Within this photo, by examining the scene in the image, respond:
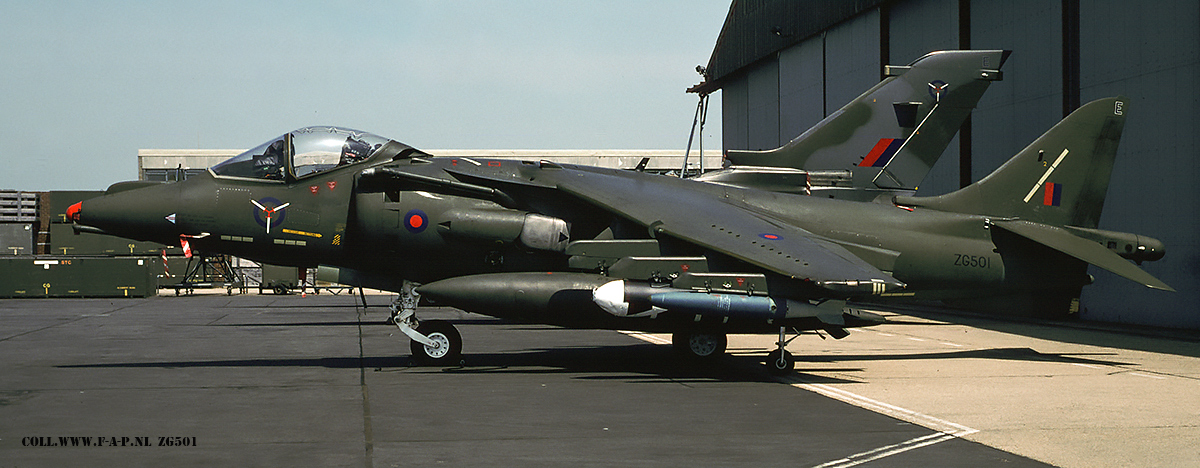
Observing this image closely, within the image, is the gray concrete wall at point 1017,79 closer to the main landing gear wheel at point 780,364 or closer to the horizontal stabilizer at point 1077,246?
the horizontal stabilizer at point 1077,246

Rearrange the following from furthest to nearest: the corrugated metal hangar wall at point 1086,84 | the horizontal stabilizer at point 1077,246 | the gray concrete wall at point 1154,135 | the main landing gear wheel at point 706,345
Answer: the corrugated metal hangar wall at point 1086,84 → the gray concrete wall at point 1154,135 → the main landing gear wheel at point 706,345 → the horizontal stabilizer at point 1077,246

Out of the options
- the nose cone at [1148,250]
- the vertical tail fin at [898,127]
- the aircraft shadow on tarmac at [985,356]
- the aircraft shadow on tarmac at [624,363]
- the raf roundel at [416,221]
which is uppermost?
the vertical tail fin at [898,127]

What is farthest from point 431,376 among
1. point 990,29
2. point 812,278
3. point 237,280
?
point 237,280

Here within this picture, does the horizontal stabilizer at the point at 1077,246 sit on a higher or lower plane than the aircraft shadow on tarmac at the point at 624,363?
higher

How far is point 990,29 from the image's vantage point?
27219mm

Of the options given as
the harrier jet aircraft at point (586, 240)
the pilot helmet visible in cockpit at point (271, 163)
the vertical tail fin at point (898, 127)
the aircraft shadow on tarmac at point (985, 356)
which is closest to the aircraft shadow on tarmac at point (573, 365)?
the harrier jet aircraft at point (586, 240)

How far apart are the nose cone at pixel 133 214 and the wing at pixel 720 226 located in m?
4.60

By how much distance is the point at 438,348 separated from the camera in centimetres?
1380

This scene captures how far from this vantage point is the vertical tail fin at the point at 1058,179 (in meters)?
15.9

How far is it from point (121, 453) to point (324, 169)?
697 centimetres

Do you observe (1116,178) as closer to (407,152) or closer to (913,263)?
(913,263)

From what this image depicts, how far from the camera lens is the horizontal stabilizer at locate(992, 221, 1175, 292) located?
1450cm

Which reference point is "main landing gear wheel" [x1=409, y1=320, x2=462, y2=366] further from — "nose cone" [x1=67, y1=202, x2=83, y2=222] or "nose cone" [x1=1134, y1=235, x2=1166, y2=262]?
"nose cone" [x1=1134, y1=235, x2=1166, y2=262]

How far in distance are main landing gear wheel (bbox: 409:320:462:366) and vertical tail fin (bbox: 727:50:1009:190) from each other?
803cm
